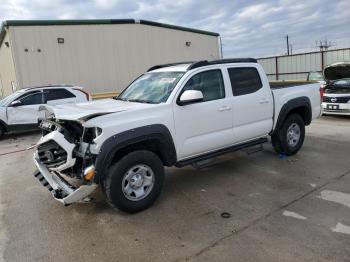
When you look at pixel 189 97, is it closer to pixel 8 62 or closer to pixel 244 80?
pixel 244 80

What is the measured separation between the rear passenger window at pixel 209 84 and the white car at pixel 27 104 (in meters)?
7.36

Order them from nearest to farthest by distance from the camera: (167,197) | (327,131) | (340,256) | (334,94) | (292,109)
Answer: (340,256), (167,197), (292,109), (327,131), (334,94)

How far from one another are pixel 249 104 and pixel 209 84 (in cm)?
87

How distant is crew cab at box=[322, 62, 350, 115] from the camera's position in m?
10.8

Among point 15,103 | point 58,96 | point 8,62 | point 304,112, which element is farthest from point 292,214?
point 8,62

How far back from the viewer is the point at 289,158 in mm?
6711

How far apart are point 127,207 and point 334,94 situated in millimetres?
9195

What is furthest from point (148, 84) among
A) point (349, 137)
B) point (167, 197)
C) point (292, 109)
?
point (349, 137)

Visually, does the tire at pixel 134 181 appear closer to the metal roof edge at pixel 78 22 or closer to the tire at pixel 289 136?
the tire at pixel 289 136

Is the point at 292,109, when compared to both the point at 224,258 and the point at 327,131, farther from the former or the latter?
the point at 224,258

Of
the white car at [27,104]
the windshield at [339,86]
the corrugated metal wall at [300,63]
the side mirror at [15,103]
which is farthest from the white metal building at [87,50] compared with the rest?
the windshield at [339,86]

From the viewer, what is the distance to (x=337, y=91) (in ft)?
36.7

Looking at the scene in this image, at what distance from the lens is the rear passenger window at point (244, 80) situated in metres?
5.53

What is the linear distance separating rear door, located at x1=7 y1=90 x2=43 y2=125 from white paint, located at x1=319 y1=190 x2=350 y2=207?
31.6 feet
